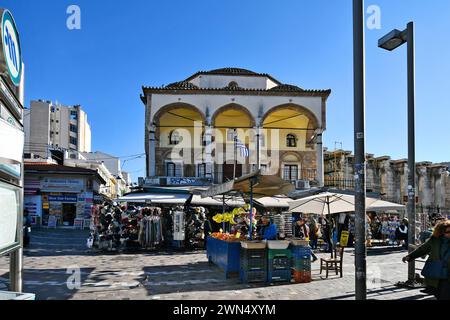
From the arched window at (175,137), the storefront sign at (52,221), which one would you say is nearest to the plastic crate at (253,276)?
the arched window at (175,137)

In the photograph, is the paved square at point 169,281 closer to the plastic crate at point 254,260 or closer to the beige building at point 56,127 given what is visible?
the plastic crate at point 254,260

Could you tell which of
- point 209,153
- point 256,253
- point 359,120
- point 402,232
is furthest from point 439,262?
point 209,153

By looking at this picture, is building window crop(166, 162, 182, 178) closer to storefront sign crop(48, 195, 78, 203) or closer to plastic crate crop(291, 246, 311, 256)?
storefront sign crop(48, 195, 78, 203)

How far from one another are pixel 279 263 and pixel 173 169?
2416cm

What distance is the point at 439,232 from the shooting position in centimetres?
538

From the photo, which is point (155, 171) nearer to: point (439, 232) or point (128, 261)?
point (128, 261)

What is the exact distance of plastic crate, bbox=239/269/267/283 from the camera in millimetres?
9242

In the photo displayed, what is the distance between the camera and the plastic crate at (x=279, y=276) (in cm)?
933

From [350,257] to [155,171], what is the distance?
20.4 m

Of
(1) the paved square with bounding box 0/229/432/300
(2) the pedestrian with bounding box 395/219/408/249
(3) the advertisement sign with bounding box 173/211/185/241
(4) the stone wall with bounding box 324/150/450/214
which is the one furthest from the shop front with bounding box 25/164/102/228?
(2) the pedestrian with bounding box 395/219/408/249

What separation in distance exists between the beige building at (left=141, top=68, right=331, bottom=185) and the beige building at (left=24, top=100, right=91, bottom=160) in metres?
32.2

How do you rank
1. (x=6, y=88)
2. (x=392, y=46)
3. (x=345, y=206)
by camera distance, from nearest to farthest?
(x=6, y=88) < (x=392, y=46) < (x=345, y=206)

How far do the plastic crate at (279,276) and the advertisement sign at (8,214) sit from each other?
612cm
